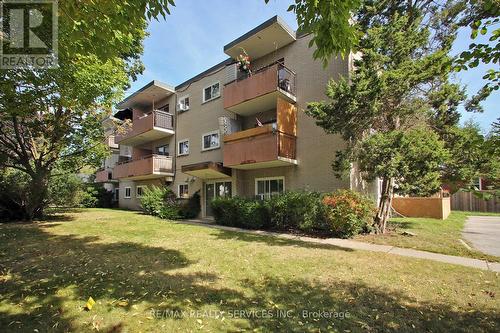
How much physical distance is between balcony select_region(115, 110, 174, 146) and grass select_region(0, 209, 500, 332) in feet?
44.8

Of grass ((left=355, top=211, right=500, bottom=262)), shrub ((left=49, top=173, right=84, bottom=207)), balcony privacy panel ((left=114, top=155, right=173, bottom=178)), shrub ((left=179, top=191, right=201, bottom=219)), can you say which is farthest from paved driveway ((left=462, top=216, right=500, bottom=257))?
shrub ((left=49, top=173, right=84, bottom=207))

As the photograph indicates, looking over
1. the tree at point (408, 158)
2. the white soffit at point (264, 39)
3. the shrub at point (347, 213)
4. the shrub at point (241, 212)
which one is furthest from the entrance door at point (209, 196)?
the tree at point (408, 158)

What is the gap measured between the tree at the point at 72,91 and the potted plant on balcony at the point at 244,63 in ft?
16.4

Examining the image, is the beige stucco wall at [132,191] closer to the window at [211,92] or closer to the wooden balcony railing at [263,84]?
the window at [211,92]

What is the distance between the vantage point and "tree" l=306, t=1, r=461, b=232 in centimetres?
965

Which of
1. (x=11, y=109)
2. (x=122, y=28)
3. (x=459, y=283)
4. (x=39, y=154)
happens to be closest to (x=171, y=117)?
(x=39, y=154)

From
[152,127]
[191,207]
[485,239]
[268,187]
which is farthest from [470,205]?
[152,127]

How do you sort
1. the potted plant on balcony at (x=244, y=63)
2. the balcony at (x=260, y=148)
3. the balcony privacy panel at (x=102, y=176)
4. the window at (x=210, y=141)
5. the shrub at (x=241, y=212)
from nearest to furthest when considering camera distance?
the shrub at (x=241, y=212)
the balcony at (x=260, y=148)
the potted plant on balcony at (x=244, y=63)
the window at (x=210, y=141)
the balcony privacy panel at (x=102, y=176)

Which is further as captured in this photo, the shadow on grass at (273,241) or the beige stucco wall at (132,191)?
the beige stucco wall at (132,191)

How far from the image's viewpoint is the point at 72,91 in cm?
941

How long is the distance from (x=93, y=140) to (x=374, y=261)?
14.6 m

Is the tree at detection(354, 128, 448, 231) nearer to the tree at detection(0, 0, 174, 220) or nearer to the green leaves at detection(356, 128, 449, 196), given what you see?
the green leaves at detection(356, 128, 449, 196)

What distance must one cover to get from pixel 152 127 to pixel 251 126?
27.4 ft

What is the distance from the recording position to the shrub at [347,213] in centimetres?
1011
